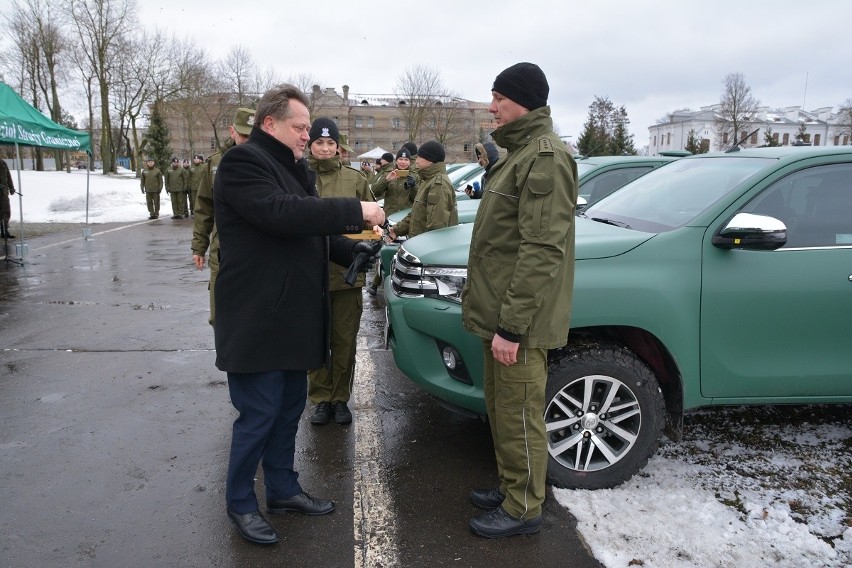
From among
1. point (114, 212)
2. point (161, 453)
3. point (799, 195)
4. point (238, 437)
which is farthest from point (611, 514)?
point (114, 212)

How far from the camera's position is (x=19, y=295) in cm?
820

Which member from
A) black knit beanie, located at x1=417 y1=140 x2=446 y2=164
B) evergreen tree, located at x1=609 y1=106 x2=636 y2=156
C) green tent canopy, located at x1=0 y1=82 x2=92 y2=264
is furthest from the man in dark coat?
evergreen tree, located at x1=609 y1=106 x2=636 y2=156

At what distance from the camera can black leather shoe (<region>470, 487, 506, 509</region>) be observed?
10.3 feet

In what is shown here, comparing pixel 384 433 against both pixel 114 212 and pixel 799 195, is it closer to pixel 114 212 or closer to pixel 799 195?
pixel 799 195

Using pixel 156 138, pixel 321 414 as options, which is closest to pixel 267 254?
pixel 321 414

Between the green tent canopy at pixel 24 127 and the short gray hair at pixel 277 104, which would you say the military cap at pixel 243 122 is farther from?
the green tent canopy at pixel 24 127

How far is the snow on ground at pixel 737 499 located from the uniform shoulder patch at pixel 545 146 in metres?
1.79

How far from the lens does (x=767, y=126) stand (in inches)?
2931

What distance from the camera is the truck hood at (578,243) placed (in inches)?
126

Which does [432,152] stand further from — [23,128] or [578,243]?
[23,128]

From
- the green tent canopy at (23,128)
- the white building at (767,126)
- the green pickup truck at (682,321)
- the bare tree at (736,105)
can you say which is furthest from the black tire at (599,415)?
the white building at (767,126)

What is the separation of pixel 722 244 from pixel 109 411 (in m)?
4.11

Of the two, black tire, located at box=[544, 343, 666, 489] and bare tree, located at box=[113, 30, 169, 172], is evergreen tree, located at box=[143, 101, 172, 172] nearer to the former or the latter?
bare tree, located at box=[113, 30, 169, 172]

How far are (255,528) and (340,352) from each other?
158 centimetres
